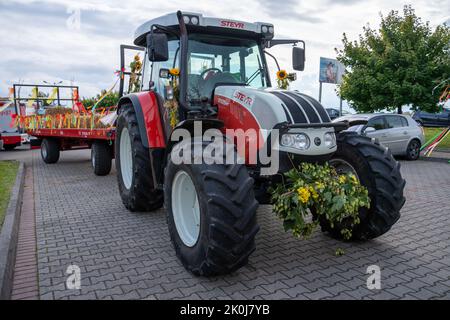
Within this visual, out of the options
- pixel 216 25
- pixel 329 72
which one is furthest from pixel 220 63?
pixel 329 72

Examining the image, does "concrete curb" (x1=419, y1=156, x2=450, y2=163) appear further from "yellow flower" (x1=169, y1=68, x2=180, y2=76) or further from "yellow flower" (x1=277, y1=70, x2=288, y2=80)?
"yellow flower" (x1=169, y1=68, x2=180, y2=76)

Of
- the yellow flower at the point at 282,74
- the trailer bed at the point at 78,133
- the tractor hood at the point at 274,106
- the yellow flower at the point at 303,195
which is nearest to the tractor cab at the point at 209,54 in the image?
the yellow flower at the point at 282,74

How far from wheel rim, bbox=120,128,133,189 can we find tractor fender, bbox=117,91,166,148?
112cm

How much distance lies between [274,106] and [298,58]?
1687mm

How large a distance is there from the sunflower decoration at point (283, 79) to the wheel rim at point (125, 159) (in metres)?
2.65

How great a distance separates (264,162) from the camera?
3773 millimetres

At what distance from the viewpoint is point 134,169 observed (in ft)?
17.1

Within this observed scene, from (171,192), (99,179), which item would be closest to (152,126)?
(171,192)

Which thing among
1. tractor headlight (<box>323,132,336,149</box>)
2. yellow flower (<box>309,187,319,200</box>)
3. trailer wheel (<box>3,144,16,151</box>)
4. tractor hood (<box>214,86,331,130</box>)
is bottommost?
trailer wheel (<box>3,144,16,151</box>)

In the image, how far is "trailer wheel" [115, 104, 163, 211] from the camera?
511cm

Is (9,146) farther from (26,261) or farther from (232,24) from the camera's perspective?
(232,24)

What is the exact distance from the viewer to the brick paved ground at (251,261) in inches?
130

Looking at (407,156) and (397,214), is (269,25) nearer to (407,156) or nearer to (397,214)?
(397,214)

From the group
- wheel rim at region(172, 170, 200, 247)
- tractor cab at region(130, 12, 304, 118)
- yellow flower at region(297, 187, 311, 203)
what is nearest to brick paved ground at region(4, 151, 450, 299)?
wheel rim at region(172, 170, 200, 247)
